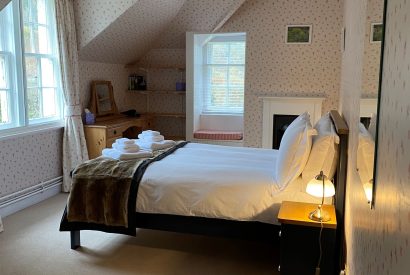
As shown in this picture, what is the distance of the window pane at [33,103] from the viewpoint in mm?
4406

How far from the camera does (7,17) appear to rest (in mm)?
3996

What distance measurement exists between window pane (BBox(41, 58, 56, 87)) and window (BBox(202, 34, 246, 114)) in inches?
107

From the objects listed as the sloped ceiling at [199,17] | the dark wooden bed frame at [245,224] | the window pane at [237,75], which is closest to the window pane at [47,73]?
the sloped ceiling at [199,17]

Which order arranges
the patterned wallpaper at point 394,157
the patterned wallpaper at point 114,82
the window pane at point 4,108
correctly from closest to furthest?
the patterned wallpaper at point 394,157
the window pane at point 4,108
the patterned wallpaper at point 114,82

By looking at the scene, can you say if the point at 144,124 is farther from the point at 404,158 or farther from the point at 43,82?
the point at 404,158

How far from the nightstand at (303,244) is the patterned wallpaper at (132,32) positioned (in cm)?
348

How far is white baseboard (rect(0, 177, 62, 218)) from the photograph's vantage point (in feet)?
13.1

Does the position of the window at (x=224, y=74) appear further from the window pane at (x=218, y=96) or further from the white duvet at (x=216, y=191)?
the white duvet at (x=216, y=191)

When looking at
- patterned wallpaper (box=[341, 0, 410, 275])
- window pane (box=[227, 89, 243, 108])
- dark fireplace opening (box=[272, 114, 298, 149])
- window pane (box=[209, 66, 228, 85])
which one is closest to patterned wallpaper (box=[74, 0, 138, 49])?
window pane (box=[209, 66, 228, 85])

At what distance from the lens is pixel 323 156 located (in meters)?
2.74

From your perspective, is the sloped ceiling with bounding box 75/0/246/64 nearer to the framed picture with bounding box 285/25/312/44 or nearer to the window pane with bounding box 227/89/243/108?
the framed picture with bounding box 285/25/312/44

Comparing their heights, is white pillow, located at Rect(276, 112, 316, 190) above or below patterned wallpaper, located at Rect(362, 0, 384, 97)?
below

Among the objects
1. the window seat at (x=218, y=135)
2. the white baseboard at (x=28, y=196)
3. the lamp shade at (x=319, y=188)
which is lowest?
the white baseboard at (x=28, y=196)

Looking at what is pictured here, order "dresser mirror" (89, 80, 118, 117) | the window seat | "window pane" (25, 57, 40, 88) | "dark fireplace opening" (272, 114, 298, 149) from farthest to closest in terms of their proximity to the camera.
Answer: the window seat → "dark fireplace opening" (272, 114, 298, 149) → "dresser mirror" (89, 80, 118, 117) → "window pane" (25, 57, 40, 88)
